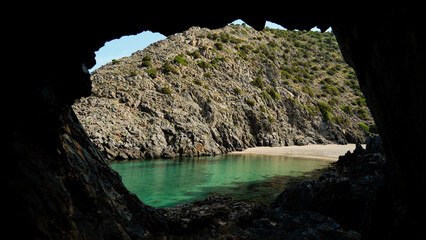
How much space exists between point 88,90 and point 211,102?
136ft

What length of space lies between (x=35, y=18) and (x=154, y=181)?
1886 cm

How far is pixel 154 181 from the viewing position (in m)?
21.6

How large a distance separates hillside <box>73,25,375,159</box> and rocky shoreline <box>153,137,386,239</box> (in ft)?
85.4

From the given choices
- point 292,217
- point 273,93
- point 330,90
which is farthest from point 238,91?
point 292,217

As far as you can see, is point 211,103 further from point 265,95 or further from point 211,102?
point 265,95

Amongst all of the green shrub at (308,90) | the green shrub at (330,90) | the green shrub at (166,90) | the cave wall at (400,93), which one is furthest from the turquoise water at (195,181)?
the green shrub at (330,90)

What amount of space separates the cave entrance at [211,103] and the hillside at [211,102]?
0.61 feet

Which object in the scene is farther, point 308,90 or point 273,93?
point 308,90

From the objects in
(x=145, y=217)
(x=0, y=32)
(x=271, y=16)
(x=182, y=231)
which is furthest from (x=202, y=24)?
(x=182, y=231)

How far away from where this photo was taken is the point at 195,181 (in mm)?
22219

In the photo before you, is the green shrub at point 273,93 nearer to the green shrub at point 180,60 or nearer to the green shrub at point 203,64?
the green shrub at point 203,64

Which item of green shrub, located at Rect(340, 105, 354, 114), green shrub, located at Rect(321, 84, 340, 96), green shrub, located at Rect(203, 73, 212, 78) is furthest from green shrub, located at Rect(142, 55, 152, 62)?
green shrub, located at Rect(340, 105, 354, 114)

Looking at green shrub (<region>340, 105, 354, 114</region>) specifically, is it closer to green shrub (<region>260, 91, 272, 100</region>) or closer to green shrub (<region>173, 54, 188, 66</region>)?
green shrub (<region>260, 91, 272, 100</region>)

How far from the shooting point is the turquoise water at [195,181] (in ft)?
56.9
